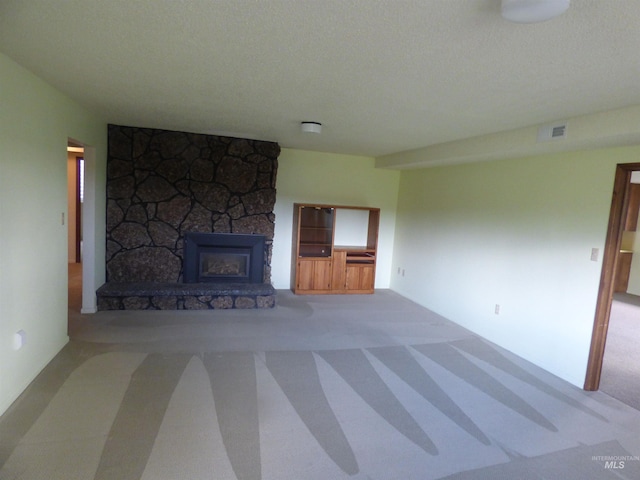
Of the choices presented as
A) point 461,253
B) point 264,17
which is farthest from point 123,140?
point 461,253

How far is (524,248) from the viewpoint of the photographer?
3836mm

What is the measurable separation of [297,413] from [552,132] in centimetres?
298

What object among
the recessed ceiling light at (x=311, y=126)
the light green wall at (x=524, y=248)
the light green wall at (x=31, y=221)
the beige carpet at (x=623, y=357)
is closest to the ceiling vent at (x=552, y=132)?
the light green wall at (x=524, y=248)

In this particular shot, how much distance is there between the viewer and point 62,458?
1963mm

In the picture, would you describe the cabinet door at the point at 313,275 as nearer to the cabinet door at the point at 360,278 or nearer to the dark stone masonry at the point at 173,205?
the cabinet door at the point at 360,278

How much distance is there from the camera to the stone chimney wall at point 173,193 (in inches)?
183

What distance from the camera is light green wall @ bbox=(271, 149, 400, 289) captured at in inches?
228

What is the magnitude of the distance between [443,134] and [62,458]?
3990 millimetres

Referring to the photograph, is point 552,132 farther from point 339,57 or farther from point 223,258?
point 223,258

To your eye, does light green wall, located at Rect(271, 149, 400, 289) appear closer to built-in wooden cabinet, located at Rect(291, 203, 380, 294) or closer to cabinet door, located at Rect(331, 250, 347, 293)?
built-in wooden cabinet, located at Rect(291, 203, 380, 294)

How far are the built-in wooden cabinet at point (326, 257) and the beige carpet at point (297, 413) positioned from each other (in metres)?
1.75
